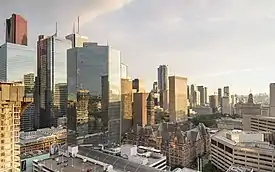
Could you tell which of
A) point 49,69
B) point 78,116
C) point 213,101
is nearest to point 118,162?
point 78,116

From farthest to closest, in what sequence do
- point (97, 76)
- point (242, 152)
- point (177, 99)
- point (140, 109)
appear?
1. point (177, 99)
2. point (140, 109)
3. point (97, 76)
4. point (242, 152)

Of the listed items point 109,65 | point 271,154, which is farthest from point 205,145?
point 109,65

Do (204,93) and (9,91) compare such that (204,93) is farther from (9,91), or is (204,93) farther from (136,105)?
(9,91)

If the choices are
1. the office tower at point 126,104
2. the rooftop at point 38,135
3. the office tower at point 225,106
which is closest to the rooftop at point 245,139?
the rooftop at point 38,135

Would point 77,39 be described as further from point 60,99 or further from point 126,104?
point 126,104

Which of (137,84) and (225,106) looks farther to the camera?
(225,106)

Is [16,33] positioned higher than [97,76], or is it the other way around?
[16,33]

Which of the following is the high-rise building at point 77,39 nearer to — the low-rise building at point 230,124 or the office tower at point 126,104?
the office tower at point 126,104
